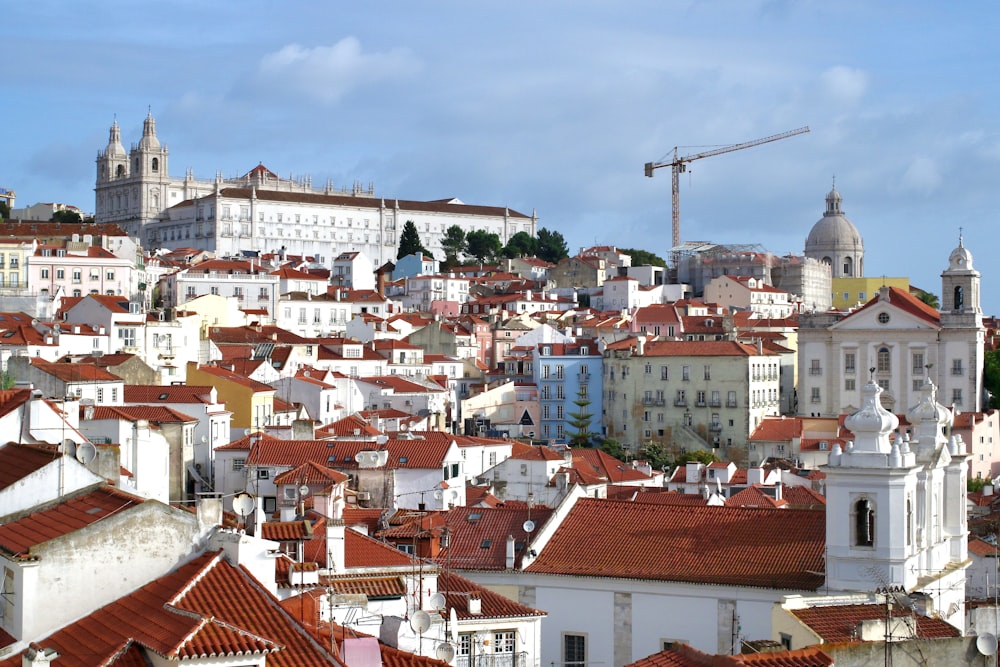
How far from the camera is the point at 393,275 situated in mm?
124312

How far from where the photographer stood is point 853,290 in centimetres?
12938

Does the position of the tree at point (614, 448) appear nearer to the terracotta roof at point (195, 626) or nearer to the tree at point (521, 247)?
the terracotta roof at point (195, 626)

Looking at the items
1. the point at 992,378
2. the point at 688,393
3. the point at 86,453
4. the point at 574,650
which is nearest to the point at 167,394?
the point at 574,650

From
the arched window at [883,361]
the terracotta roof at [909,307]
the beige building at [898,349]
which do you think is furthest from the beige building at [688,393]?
the terracotta roof at [909,307]

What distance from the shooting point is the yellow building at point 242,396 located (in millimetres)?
53219

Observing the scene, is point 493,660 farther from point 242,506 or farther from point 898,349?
point 898,349

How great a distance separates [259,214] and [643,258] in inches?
1248

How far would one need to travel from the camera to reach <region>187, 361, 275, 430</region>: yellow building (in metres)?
53.2

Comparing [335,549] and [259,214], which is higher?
[259,214]

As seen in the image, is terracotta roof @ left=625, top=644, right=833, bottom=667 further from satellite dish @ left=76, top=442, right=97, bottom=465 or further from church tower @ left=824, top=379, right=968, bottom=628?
church tower @ left=824, top=379, right=968, bottom=628

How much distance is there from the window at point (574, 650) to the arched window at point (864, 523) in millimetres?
4416

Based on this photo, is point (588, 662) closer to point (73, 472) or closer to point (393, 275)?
point (73, 472)

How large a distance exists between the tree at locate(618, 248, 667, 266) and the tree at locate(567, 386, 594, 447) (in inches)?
2009

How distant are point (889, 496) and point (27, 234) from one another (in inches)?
3084
